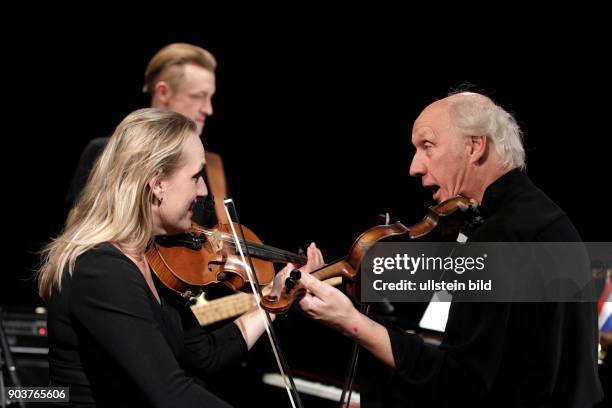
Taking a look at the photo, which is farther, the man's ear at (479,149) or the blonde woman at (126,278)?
the man's ear at (479,149)

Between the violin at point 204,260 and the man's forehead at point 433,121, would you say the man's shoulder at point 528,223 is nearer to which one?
the man's forehead at point 433,121

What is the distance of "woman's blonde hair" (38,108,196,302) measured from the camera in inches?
81.1

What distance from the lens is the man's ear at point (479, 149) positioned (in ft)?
6.90

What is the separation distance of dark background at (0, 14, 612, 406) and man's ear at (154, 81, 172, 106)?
118 centimetres

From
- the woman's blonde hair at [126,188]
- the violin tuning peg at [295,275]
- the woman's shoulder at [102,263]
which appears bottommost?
the woman's shoulder at [102,263]

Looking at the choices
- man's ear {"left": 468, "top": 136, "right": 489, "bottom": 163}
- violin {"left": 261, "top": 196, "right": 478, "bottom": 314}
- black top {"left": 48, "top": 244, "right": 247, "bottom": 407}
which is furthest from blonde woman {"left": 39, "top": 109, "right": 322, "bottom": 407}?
man's ear {"left": 468, "top": 136, "right": 489, "bottom": 163}

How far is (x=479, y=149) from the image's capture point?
2107mm

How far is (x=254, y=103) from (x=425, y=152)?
2.81m

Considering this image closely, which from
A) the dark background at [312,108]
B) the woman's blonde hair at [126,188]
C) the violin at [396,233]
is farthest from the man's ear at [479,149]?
the dark background at [312,108]

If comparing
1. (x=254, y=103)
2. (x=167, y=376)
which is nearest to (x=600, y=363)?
(x=167, y=376)

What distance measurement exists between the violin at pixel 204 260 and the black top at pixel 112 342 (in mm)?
266

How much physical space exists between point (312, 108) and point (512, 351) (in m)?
3.03

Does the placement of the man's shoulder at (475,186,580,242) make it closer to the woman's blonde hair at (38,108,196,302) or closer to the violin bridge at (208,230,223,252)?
the woman's blonde hair at (38,108,196,302)

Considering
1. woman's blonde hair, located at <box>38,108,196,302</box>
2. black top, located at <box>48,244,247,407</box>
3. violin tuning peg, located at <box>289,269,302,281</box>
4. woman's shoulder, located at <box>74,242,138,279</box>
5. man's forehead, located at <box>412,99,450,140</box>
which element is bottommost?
black top, located at <box>48,244,247,407</box>
